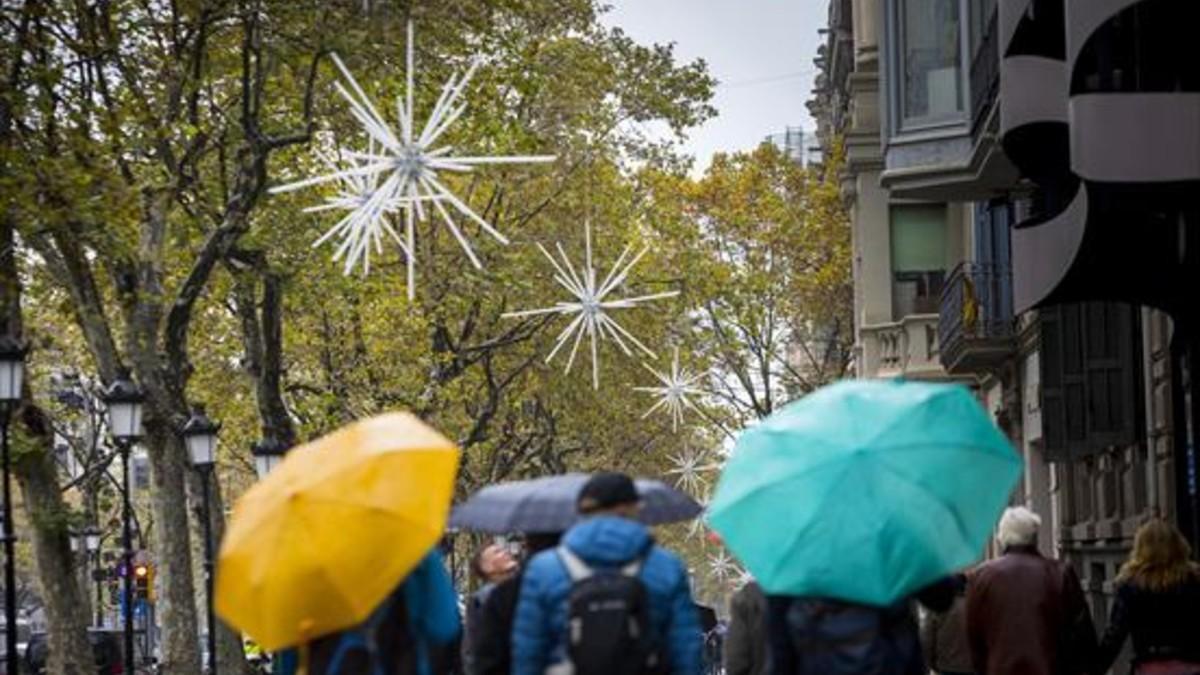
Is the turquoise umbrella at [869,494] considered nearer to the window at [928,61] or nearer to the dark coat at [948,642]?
the dark coat at [948,642]

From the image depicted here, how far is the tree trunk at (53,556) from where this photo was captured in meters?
31.6

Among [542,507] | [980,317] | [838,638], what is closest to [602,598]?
[838,638]

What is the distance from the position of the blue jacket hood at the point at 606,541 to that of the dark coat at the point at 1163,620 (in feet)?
14.4

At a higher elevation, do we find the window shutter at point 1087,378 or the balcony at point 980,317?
the balcony at point 980,317

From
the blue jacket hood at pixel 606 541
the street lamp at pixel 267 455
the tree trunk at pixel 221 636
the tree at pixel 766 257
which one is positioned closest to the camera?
the blue jacket hood at pixel 606 541

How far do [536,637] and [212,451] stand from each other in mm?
23519

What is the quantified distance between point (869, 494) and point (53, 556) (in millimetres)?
21650

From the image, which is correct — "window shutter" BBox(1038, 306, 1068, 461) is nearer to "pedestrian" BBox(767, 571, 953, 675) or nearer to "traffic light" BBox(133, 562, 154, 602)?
"pedestrian" BBox(767, 571, 953, 675)

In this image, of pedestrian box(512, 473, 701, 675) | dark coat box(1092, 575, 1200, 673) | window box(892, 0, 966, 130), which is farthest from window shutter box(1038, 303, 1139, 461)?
pedestrian box(512, 473, 701, 675)

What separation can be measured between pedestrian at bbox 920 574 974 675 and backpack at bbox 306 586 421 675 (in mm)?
7169

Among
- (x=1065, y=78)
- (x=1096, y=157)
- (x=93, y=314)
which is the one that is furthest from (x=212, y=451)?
(x=1096, y=157)

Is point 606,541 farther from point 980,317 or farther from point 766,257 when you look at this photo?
point 766,257

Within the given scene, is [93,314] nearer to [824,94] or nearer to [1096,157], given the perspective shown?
[1096,157]

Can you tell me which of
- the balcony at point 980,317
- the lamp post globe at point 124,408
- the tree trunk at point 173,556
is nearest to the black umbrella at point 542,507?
the lamp post globe at point 124,408
